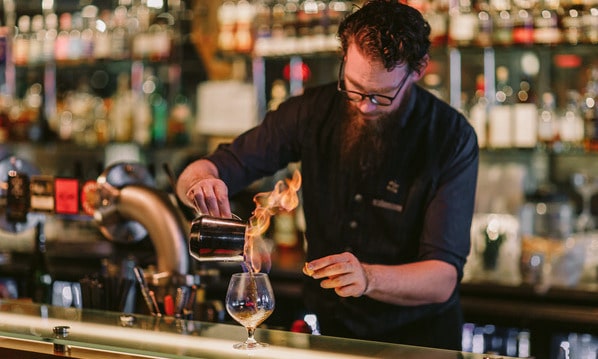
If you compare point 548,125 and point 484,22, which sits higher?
point 484,22

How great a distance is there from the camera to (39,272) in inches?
115

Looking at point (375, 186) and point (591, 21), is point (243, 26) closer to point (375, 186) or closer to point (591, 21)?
point (591, 21)

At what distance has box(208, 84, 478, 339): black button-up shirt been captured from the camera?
2.49 metres

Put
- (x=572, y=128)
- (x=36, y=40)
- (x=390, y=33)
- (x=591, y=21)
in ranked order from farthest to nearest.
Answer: (x=36, y=40), (x=572, y=128), (x=591, y=21), (x=390, y=33)

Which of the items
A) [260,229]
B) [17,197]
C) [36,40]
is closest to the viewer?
[260,229]

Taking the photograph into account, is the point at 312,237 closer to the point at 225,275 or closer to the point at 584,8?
the point at 225,275

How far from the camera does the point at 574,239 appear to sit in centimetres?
423

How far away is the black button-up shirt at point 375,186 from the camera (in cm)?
249

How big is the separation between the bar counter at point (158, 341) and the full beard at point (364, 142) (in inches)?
27.3

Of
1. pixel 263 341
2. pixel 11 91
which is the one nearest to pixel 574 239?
pixel 263 341

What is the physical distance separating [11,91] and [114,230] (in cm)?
375

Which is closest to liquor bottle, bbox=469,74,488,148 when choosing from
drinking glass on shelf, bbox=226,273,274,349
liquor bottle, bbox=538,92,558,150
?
liquor bottle, bbox=538,92,558,150

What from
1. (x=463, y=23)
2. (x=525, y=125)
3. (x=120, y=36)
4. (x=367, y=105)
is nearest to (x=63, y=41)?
(x=120, y=36)

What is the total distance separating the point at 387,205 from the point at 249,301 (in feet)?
2.57
